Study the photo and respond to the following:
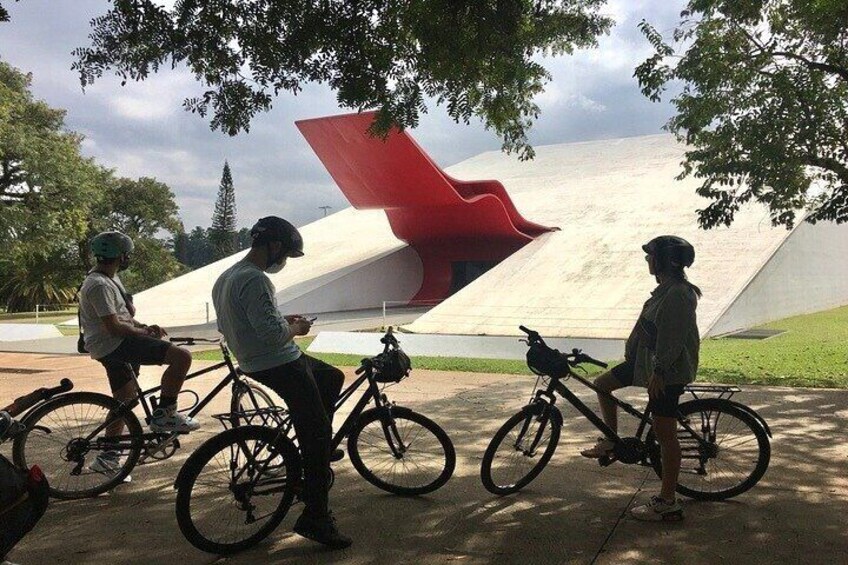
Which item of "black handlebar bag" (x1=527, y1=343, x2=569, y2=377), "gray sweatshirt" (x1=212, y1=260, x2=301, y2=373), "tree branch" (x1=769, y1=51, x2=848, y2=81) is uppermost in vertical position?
"tree branch" (x1=769, y1=51, x2=848, y2=81)

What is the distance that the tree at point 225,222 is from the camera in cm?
6203

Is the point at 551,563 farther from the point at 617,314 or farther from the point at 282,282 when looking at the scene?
the point at 282,282

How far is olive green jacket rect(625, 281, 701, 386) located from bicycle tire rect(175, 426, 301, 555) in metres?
2.06

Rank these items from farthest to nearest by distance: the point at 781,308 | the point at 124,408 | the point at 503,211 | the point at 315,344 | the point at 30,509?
→ 1. the point at 503,211
2. the point at 781,308
3. the point at 315,344
4. the point at 124,408
5. the point at 30,509

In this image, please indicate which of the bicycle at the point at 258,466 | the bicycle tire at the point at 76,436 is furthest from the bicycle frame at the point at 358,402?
the bicycle tire at the point at 76,436

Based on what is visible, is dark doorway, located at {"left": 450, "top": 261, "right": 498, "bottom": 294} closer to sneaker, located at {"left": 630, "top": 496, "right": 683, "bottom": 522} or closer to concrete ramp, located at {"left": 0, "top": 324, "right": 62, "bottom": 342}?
concrete ramp, located at {"left": 0, "top": 324, "right": 62, "bottom": 342}

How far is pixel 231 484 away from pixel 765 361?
394 inches

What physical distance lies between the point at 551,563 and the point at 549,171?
31476 millimetres

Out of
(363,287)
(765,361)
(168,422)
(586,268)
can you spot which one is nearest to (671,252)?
(168,422)

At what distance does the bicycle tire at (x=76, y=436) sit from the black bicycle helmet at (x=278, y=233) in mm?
1781

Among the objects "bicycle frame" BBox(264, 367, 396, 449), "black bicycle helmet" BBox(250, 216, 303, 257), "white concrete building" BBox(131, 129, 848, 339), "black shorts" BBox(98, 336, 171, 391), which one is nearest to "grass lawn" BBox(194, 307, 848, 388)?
"white concrete building" BBox(131, 129, 848, 339)

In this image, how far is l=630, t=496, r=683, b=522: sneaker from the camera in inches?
156

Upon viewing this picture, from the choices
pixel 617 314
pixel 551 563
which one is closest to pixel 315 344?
pixel 617 314

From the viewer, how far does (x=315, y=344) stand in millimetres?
13828
